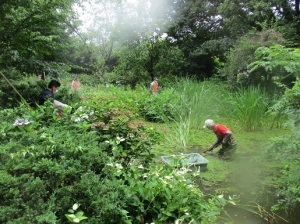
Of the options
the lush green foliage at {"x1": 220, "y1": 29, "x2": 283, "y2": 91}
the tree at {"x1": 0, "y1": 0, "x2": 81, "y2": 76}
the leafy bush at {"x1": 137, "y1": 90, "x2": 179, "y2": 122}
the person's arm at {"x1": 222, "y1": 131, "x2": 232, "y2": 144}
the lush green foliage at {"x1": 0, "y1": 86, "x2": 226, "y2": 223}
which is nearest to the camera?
the lush green foliage at {"x1": 0, "y1": 86, "x2": 226, "y2": 223}

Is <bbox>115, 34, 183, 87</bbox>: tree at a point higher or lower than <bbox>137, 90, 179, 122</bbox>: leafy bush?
higher

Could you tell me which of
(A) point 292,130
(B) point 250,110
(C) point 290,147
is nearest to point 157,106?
(B) point 250,110

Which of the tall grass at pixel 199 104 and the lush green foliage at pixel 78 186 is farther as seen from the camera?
the tall grass at pixel 199 104

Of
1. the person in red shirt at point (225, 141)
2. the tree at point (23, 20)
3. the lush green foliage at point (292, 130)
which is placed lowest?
the person in red shirt at point (225, 141)

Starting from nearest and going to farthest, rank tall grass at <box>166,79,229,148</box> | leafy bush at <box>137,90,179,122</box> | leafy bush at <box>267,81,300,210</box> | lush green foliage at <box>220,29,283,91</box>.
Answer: leafy bush at <box>267,81,300,210</box>, tall grass at <box>166,79,229,148</box>, leafy bush at <box>137,90,179,122</box>, lush green foliage at <box>220,29,283,91</box>

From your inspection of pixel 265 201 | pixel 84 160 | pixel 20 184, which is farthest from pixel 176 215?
pixel 265 201

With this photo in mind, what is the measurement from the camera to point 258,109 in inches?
210

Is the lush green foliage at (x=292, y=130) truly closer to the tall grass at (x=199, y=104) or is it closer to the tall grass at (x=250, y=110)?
the tall grass at (x=250, y=110)

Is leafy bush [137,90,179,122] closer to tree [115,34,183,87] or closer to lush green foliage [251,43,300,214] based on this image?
lush green foliage [251,43,300,214]

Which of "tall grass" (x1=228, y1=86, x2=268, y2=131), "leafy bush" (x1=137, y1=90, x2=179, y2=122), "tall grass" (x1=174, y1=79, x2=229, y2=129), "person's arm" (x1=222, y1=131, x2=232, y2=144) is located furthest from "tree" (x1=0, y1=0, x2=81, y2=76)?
"tall grass" (x1=228, y1=86, x2=268, y2=131)

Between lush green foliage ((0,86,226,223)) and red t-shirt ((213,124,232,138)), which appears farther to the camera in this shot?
red t-shirt ((213,124,232,138))

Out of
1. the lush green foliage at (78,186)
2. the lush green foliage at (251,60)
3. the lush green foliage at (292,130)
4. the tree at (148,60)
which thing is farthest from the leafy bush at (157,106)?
the lush green foliage at (78,186)

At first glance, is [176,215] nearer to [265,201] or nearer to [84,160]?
[84,160]

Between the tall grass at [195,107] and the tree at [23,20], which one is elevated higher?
the tree at [23,20]
